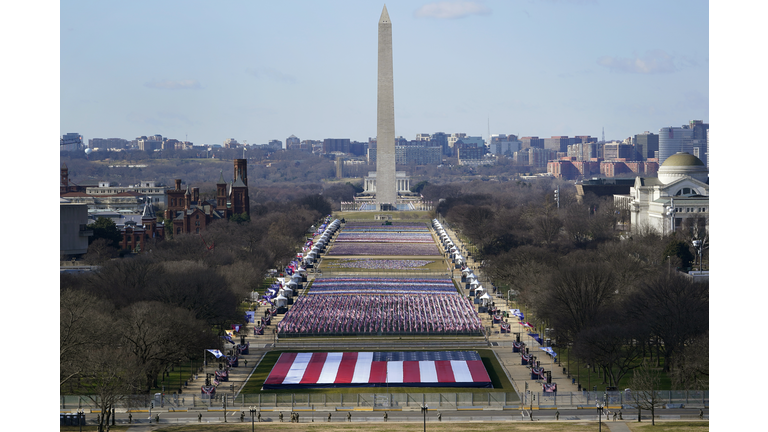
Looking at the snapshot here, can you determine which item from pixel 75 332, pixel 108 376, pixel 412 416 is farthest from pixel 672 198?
pixel 108 376

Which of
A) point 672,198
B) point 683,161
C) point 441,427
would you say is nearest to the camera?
point 441,427

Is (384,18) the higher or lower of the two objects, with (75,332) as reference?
higher

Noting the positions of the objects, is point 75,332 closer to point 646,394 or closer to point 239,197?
point 646,394

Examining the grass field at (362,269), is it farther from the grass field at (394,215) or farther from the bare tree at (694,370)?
the grass field at (394,215)

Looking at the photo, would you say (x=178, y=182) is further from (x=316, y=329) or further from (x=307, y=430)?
(x=307, y=430)

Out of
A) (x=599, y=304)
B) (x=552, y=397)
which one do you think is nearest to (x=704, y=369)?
(x=552, y=397)

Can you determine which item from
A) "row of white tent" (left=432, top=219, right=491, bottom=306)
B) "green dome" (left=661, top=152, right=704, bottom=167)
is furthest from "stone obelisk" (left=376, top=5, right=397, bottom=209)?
"green dome" (left=661, top=152, right=704, bottom=167)
